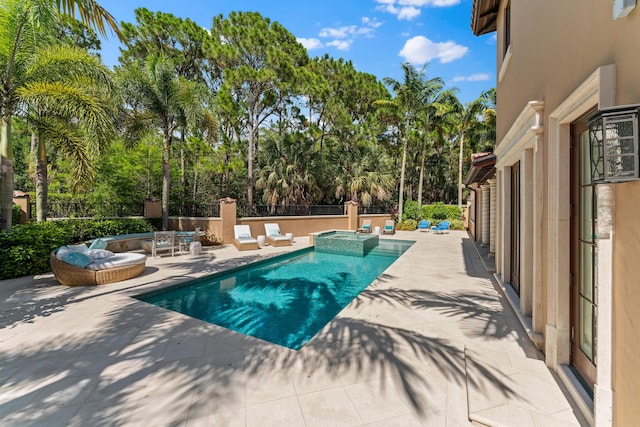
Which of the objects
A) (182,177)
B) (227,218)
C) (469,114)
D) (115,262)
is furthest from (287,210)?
(469,114)

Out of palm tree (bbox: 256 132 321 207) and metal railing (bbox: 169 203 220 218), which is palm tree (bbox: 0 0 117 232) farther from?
palm tree (bbox: 256 132 321 207)

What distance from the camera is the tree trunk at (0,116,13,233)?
25.0ft

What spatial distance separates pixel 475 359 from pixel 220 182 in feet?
74.8

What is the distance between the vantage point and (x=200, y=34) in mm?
20828

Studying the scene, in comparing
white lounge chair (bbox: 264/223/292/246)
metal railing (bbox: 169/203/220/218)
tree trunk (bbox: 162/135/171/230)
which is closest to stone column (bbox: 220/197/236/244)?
metal railing (bbox: 169/203/220/218)

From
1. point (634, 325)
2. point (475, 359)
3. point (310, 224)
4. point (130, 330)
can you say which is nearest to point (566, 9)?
point (634, 325)

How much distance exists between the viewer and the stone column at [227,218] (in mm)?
14631

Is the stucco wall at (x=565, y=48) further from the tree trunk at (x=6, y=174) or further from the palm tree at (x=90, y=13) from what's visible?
the tree trunk at (x=6, y=174)

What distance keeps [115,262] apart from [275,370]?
6692 mm

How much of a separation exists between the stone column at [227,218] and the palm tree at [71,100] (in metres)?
6.38

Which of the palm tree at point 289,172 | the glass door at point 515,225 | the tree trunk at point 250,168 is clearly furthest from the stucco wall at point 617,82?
the palm tree at point 289,172

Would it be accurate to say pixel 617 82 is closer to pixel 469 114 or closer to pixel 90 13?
pixel 90 13

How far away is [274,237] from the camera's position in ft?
49.3

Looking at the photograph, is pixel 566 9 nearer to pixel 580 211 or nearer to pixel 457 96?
pixel 580 211
